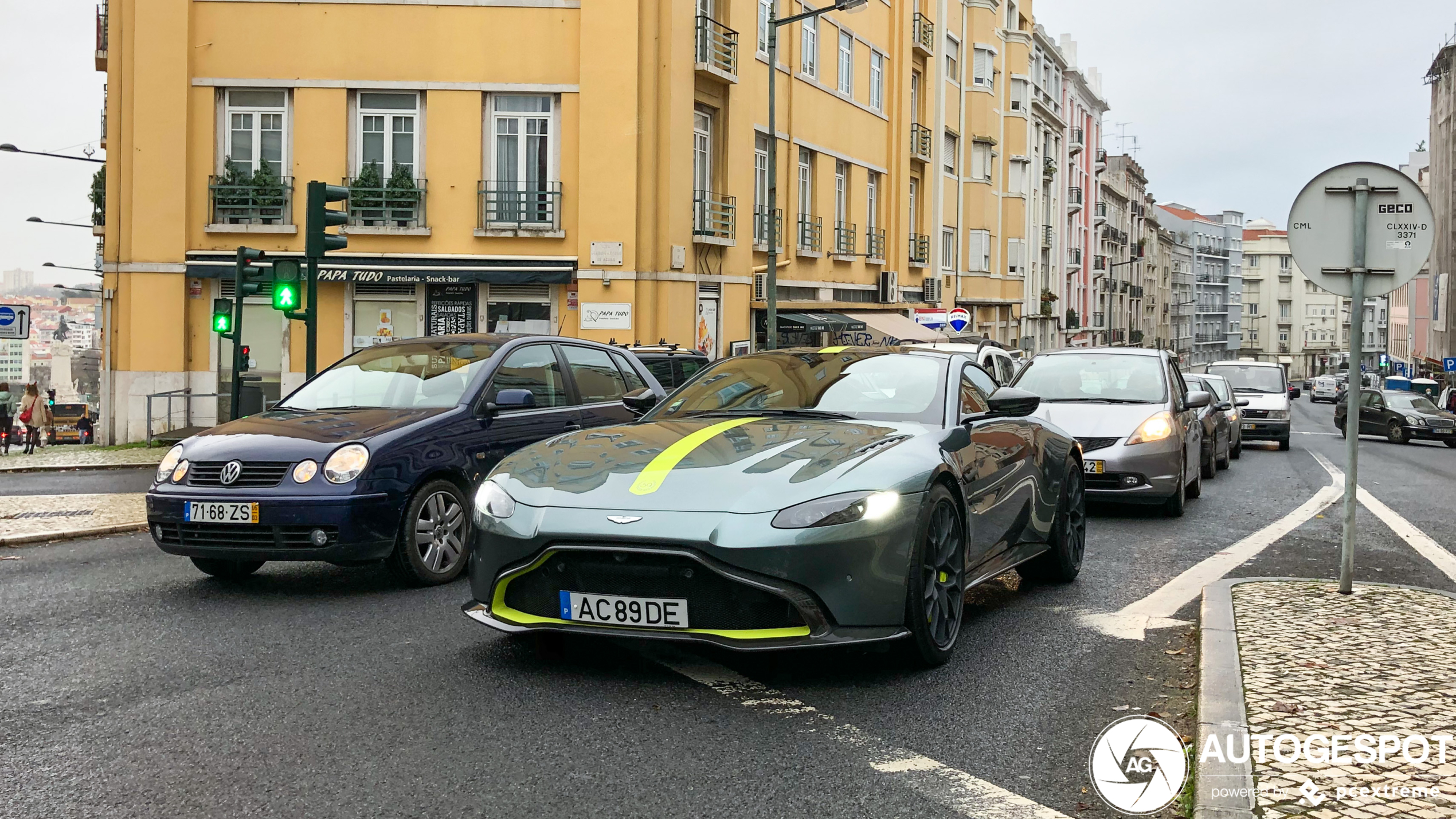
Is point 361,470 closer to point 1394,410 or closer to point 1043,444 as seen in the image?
point 1043,444

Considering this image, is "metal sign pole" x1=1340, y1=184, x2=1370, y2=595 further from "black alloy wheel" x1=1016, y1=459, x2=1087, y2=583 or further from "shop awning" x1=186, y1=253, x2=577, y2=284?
"shop awning" x1=186, y1=253, x2=577, y2=284

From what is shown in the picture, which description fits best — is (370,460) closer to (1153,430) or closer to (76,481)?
(1153,430)

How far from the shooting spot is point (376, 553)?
24.7 ft

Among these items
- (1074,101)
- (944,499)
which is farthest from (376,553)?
(1074,101)

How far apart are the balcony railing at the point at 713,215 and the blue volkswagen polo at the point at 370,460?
19.0 metres

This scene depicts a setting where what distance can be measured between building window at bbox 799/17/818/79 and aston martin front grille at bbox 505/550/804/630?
2947 centimetres

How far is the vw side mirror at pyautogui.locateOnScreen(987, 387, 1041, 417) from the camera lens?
22.9 feet

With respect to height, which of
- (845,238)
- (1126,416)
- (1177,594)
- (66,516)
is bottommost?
(66,516)

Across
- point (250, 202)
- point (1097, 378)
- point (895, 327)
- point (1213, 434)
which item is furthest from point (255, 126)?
point (1097, 378)

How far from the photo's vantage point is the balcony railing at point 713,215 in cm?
2814

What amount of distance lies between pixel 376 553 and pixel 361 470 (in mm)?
467

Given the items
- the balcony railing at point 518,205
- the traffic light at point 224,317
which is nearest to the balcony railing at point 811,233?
the balcony railing at point 518,205

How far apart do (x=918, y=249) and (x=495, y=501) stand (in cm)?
3898

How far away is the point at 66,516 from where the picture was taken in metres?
11.7
